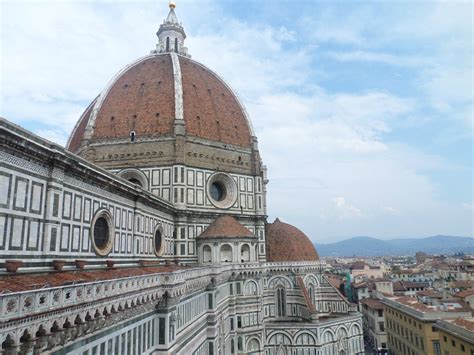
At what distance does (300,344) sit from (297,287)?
576 centimetres

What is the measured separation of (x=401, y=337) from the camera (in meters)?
39.8

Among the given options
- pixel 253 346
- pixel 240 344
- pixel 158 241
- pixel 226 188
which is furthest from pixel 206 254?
pixel 253 346

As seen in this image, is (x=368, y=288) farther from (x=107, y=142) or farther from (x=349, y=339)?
(x=107, y=142)

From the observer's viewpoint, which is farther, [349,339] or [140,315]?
[349,339]

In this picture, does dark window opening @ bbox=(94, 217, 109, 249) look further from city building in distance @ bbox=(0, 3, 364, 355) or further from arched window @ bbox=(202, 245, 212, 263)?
arched window @ bbox=(202, 245, 212, 263)

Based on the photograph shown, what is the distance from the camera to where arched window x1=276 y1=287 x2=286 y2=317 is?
3997 centimetres

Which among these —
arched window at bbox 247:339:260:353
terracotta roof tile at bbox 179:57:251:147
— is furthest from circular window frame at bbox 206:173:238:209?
arched window at bbox 247:339:260:353

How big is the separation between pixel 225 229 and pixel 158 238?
22.0 feet

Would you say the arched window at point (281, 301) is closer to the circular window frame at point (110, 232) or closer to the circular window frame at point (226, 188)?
the circular window frame at point (226, 188)

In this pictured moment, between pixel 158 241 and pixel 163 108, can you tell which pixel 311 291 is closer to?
pixel 158 241

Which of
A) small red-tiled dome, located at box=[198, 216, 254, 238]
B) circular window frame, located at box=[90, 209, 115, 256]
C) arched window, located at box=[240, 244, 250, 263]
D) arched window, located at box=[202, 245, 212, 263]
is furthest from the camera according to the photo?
arched window, located at box=[240, 244, 250, 263]

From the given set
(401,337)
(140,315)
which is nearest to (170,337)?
(140,315)

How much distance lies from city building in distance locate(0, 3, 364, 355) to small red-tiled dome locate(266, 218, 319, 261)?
6.0 inches

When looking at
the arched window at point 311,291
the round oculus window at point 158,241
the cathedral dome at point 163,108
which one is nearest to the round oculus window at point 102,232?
the round oculus window at point 158,241
